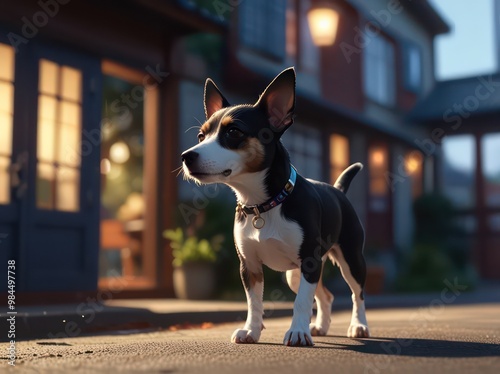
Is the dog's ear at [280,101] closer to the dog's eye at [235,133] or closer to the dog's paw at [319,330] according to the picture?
the dog's eye at [235,133]

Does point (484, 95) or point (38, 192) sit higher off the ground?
point (484, 95)

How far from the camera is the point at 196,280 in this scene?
10.1 metres

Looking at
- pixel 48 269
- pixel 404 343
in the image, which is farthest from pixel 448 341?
pixel 48 269

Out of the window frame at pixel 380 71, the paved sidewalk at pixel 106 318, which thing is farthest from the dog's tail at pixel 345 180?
the window frame at pixel 380 71

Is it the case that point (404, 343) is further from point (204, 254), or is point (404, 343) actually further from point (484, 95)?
point (484, 95)

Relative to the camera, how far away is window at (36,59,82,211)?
880 centimetres

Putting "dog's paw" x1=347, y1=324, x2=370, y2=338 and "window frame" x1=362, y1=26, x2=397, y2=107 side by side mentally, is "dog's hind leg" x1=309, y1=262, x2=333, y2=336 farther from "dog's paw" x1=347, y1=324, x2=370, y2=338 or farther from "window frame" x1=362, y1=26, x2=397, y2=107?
"window frame" x1=362, y1=26, x2=397, y2=107

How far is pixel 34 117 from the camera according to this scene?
859 cm

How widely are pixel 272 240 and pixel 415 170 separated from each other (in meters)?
16.9

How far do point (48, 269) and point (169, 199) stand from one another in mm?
2632

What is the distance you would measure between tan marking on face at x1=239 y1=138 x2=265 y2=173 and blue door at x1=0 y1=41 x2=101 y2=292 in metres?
4.79

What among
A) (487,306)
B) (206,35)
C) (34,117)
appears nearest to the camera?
(34,117)

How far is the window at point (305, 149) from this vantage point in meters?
14.3

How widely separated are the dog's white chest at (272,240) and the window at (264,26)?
27.9ft
